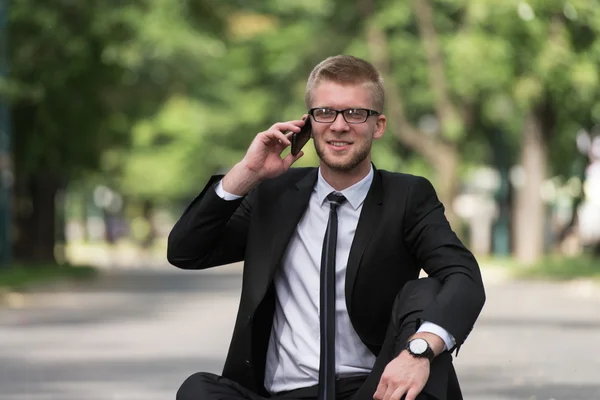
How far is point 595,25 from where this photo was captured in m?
29.8

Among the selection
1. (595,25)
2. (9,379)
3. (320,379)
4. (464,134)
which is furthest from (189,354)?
(464,134)

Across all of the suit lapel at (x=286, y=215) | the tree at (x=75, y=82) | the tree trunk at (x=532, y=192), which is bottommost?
the suit lapel at (x=286, y=215)

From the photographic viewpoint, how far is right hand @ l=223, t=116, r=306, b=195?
4457mm

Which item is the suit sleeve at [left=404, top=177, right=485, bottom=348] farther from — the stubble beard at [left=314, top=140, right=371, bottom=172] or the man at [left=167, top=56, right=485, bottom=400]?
the stubble beard at [left=314, top=140, right=371, bottom=172]

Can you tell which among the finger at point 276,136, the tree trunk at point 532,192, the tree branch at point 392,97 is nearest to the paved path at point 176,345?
the finger at point 276,136

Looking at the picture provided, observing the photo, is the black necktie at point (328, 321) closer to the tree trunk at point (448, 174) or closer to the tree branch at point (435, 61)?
the tree branch at point (435, 61)

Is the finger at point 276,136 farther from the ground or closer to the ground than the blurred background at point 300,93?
closer to the ground

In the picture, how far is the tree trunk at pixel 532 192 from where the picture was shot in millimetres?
35188

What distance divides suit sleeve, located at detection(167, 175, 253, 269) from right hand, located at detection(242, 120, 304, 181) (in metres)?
0.11

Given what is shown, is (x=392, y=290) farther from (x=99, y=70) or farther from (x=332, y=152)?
(x=99, y=70)

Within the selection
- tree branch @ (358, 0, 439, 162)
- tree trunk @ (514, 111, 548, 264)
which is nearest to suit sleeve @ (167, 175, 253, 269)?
tree trunk @ (514, 111, 548, 264)

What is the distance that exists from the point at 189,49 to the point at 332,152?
36254 mm

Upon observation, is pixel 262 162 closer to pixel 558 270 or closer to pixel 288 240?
pixel 288 240

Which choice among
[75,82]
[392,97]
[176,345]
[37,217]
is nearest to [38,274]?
[75,82]
